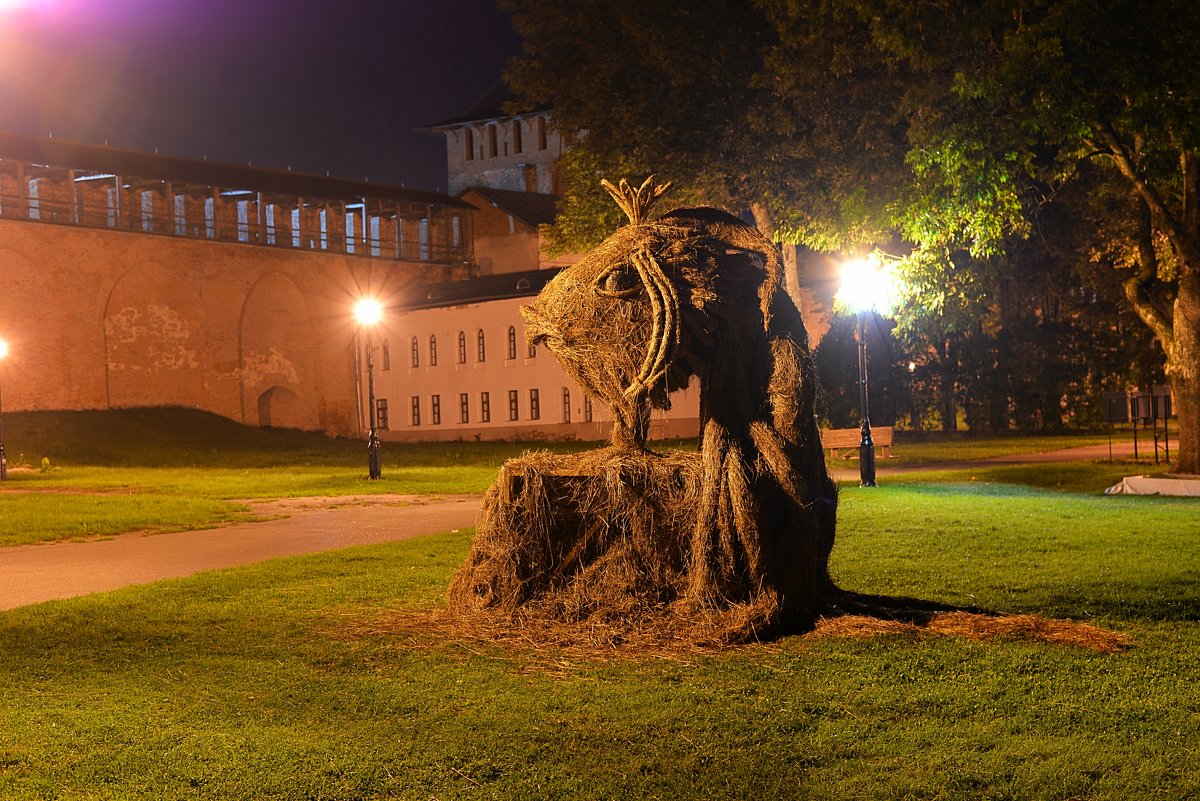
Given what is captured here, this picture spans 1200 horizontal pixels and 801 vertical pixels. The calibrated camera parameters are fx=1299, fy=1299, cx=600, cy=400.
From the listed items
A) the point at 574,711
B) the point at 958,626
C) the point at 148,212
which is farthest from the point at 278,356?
the point at 574,711

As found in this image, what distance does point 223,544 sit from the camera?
1680 cm

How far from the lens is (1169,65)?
18922 mm

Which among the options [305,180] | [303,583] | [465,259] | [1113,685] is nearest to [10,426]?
[305,180]

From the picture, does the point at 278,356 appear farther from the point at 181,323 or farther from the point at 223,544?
the point at 223,544

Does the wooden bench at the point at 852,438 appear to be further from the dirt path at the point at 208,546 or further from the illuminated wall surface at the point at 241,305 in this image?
the illuminated wall surface at the point at 241,305

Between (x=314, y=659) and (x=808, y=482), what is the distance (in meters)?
3.42

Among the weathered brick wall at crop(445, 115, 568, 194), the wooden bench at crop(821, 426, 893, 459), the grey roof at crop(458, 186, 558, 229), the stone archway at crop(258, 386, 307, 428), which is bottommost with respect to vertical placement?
the wooden bench at crop(821, 426, 893, 459)

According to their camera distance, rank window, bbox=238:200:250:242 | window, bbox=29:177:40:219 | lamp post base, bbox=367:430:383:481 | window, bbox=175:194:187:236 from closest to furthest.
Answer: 1. lamp post base, bbox=367:430:383:481
2. window, bbox=29:177:40:219
3. window, bbox=175:194:187:236
4. window, bbox=238:200:250:242

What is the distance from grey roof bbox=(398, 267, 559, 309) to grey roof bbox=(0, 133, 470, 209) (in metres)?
7.30

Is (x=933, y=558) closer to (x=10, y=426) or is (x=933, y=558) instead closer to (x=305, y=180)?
(x=10, y=426)

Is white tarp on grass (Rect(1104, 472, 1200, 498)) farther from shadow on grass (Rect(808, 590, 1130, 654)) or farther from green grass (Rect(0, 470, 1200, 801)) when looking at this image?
shadow on grass (Rect(808, 590, 1130, 654))

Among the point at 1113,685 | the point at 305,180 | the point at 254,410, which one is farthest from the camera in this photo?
the point at 305,180

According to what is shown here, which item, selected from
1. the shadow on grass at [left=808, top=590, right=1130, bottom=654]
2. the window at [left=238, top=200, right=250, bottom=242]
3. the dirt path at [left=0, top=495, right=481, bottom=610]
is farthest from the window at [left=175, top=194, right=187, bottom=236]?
the shadow on grass at [left=808, top=590, right=1130, bottom=654]

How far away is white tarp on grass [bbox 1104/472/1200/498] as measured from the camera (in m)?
21.0
